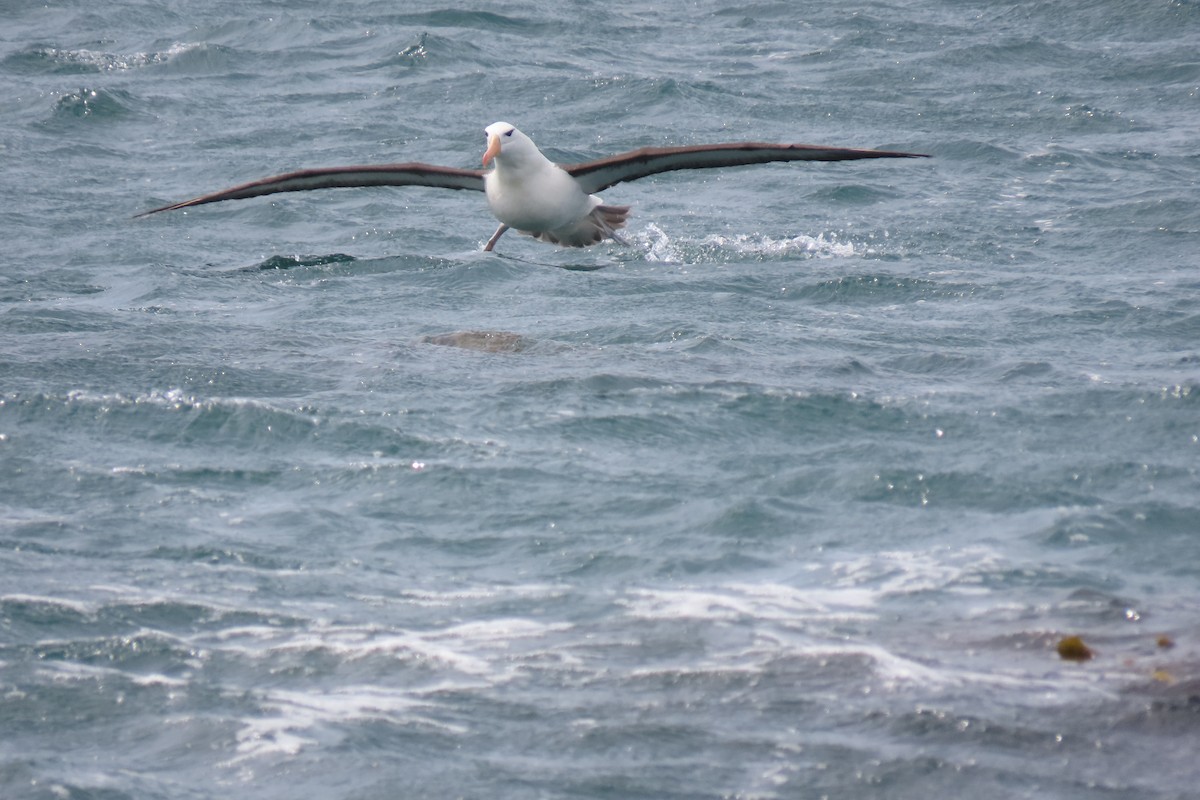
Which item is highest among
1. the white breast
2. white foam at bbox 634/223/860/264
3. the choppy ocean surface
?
the white breast

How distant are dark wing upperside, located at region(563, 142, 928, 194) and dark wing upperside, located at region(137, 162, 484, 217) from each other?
1.16 meters

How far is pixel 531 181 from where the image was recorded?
595 inches

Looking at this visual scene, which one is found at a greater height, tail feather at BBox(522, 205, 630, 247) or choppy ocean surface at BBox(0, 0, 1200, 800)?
tail feather at BBox(522, 205, 630, 247)

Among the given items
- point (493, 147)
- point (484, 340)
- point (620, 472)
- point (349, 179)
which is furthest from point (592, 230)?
point (620, 472)

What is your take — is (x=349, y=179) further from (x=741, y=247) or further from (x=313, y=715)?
(x=313, y=715)

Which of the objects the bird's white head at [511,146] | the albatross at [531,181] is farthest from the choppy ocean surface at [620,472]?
the bird's white head at [511,146]

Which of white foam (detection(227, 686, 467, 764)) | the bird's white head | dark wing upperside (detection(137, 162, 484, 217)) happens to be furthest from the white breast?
white foam (detection(227, 686, 467, 764))

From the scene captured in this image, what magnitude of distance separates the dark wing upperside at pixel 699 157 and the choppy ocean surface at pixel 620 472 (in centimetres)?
96

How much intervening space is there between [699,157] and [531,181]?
6.48 feet

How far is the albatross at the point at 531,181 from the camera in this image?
14305 mm

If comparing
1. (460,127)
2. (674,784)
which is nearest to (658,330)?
(674,784)

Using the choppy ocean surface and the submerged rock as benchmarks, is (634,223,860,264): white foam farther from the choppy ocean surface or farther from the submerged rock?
the submerged rock

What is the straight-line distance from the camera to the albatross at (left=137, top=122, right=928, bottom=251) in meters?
14.3

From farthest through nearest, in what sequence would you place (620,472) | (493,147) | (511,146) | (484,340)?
1. (511,146)
2. (493,147)
3. (484,340)
4. (620,472)
